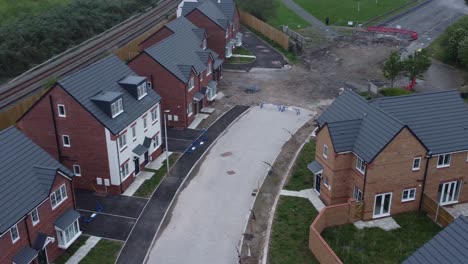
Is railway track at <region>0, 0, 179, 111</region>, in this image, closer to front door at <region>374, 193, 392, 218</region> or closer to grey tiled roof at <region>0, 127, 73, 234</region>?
grey tiled roof at <region>0, 127, 73, 234</region>

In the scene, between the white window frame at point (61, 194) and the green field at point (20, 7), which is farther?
the green field at point (20, 7)

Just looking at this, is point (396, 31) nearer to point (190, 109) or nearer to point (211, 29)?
point (211, 29)

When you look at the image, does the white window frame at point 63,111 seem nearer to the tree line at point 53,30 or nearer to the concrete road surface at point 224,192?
the concrete road surface at point 224,192

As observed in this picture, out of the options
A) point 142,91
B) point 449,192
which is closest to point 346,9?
point 142,91

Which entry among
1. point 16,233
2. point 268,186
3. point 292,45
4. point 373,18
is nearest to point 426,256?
point 268,186

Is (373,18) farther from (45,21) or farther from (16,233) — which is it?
(16,233)

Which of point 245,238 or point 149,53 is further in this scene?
point 149,53

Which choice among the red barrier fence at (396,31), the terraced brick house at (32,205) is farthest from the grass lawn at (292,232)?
the red barrier fence at (396,31)
